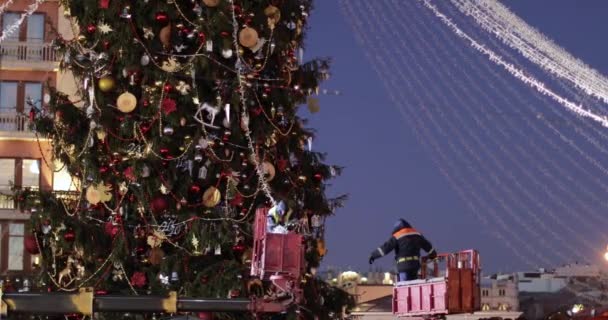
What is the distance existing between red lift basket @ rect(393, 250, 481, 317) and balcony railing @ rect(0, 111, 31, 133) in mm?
21162

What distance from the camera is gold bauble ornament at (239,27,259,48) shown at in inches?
835

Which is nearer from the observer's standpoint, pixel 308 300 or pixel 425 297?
pixel 425 297

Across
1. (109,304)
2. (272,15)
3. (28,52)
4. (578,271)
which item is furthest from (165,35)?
(578,271)

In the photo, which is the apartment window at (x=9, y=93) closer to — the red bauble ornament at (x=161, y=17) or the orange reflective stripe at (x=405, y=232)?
the red bauble ornament at (x=161, y=17)

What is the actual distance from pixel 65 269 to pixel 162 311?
38.2 ft

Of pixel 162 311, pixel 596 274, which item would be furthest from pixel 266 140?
pixel 596 274

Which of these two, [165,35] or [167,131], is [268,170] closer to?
→ [167,131]

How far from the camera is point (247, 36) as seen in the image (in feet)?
69.6

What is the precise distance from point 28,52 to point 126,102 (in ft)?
58.1

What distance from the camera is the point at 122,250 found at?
2028 centimetres

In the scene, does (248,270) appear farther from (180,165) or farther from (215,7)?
(215,7)

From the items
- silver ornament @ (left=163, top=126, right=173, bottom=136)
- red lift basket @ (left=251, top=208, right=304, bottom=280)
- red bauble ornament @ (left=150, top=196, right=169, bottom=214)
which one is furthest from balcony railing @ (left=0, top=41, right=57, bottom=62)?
red lift basket @ (left=251, top=208, right=304, bottom=280)

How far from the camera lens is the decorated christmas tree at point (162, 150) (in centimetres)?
2042

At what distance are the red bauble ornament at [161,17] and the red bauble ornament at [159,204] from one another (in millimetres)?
3618
